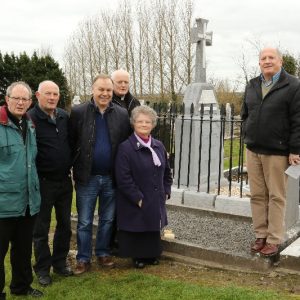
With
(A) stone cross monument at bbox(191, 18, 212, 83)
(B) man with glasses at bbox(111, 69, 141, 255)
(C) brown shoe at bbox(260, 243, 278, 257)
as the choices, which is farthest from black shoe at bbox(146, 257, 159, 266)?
(A) stone cross monument at bbox(191, 18, 212, 83)

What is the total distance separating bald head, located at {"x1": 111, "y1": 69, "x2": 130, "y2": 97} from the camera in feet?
15.6

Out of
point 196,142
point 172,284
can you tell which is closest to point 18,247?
point 172,284

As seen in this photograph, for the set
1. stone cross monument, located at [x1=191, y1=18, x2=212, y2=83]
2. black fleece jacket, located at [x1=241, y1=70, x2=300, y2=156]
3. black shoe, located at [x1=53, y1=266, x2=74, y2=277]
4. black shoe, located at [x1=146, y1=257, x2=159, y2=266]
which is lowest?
black shoe, located at [x1=53, y1=266, x2=74, y2=277]

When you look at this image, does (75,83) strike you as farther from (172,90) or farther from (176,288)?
(176,288)

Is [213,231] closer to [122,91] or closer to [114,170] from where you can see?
[114,170]

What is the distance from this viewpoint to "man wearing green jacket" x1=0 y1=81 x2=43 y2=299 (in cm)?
351

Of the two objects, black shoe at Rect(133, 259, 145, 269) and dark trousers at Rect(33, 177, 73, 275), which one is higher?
dark trousers at Rect(33, 177, 73, 275)

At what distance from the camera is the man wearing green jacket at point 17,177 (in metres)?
3.51

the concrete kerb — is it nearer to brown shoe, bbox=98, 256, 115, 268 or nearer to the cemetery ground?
the cemetery ground

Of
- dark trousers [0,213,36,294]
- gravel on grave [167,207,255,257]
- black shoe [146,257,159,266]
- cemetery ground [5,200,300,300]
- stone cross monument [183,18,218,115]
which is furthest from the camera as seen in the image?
stone cross monument [183,18,218,115]

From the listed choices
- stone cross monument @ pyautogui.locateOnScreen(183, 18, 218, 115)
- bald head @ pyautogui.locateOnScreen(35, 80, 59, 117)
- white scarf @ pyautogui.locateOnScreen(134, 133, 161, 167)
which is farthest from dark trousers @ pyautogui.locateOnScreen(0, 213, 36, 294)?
stone cross monument @ pyautogui.locateOnScreen(183, 18, 218, 115)

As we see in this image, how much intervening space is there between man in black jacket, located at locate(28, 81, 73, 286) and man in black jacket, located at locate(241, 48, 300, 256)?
1.94 meters

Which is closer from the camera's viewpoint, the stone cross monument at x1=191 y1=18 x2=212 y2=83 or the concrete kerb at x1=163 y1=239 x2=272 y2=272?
the concrete kerb at x1=163 y1=239 x2=272 y2=272

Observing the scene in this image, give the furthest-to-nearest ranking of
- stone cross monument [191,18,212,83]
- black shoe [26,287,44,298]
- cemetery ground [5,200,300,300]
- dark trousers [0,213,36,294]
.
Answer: stone cross monument [191,18,212,83], black shoe [26,287,44,298], cemetery ground [5,200,300,300], dark trousers [0,213,36,294]
